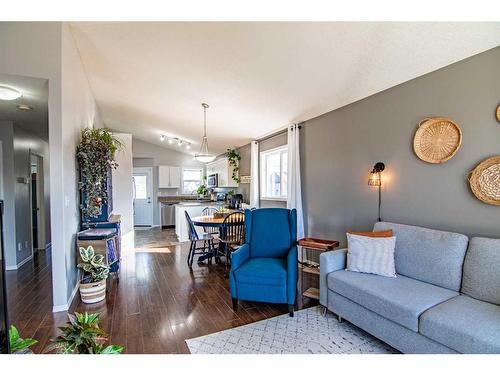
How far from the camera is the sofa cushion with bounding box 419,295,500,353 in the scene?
143cm

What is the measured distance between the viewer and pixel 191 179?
9.28 metres

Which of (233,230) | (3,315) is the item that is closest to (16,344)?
(3,315)

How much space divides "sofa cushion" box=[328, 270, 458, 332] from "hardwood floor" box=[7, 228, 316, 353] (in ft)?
2.40

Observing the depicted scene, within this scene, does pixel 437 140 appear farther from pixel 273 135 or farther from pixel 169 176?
pixel 169 176

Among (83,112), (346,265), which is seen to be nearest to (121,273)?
(83,112)

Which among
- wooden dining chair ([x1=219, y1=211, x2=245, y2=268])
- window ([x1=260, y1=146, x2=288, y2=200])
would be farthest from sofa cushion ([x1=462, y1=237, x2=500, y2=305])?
window ([x1=260, y1=146, x2=288, y2=200])

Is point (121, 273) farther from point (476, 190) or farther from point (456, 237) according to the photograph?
point (476, 190)

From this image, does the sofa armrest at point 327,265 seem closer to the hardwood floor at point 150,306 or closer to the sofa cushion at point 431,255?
the hardwood floor at point 150,306

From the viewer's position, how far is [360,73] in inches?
106

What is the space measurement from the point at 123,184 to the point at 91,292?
3697 millimetres

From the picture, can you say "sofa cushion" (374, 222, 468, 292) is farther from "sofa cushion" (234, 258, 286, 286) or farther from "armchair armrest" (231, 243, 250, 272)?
"armchair armrest" (231, 243, 250, 272)

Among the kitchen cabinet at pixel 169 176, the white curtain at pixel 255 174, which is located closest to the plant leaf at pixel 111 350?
the white curtain at pixel 255 174

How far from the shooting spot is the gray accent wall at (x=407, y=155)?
2.14 metres
